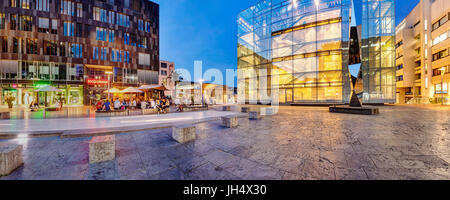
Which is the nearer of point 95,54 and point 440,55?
point 440,55

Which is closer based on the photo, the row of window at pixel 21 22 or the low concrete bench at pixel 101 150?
the low concrete bench at pixel 101 150

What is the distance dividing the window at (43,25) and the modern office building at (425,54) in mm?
59870

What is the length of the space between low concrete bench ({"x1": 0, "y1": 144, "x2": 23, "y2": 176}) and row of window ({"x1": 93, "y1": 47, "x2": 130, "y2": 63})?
104 ft

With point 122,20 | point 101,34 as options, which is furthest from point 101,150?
point 122,20

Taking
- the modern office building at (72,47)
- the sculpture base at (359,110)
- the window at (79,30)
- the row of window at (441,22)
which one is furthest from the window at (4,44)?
the row of window at (441,22)

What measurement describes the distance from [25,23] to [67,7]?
6429 millimetres

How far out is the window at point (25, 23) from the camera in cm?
2384

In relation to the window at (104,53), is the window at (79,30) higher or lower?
higher

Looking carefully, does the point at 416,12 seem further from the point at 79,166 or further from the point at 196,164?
the point at 79,166

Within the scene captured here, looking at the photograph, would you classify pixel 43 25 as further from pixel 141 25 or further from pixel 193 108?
pixel 193 108

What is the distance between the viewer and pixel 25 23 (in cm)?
2402

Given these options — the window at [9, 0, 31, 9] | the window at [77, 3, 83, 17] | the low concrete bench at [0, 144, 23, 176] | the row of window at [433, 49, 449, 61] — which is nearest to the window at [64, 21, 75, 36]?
the window at [77, 3, 83, 17]

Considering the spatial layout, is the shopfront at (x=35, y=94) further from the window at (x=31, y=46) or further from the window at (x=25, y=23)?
the window at (x=25, y=23)
